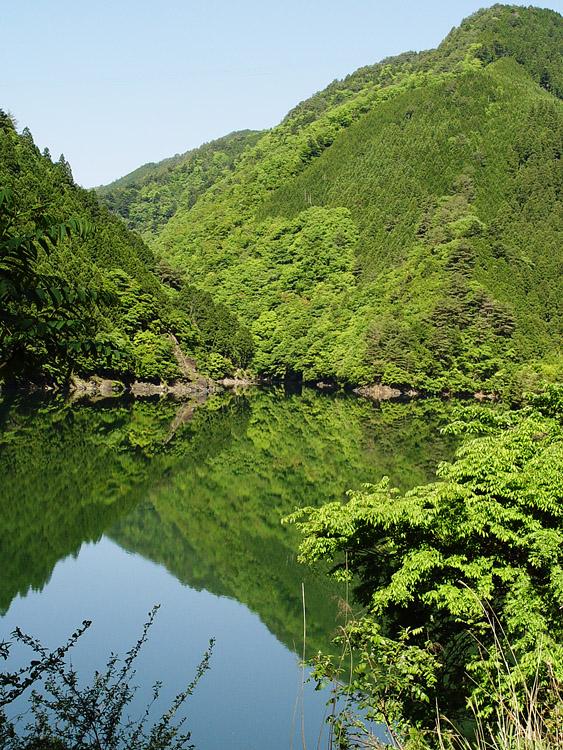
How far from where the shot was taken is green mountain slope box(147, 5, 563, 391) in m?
83.4

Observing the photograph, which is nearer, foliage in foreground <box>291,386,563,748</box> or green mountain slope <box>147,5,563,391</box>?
foliage in foreground <box>291,386,563,748</box>

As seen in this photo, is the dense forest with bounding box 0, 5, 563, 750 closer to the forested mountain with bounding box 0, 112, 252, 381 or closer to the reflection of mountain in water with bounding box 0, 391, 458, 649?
the reflection of mountain in water with bounding box 0, 391, 458, 649

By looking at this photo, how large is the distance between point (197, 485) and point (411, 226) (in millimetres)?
86187

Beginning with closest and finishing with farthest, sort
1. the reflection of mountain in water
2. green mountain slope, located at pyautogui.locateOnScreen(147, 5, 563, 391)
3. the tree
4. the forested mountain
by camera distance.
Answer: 1. the tree
2. the reflection of mountain in water
3. the forested mountain
4. green mountain slope, located at pyautogui.locateOnScreen(147, 5, 563, 391)

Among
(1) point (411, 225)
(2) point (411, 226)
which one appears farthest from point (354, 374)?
(1) point (411, 225)

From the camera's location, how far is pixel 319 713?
44.0 feet

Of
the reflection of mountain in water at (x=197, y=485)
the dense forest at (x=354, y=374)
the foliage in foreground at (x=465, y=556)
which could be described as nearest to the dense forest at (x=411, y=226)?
the dense forest at (x=354, y=374)

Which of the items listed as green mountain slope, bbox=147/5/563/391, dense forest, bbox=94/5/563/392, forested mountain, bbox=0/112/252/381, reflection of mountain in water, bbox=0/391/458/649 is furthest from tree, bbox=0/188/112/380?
green mountain slope, bbox=147/5/563/391

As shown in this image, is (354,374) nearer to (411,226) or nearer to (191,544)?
(411,226)

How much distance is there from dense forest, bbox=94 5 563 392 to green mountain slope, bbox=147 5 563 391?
0.27 meters

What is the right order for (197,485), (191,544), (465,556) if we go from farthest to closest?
(197,485), (191,544), (465,556)

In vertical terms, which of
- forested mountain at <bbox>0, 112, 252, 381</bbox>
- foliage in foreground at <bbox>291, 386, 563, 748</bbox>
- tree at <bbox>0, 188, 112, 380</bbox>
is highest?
forested mountain at <bbox>0, 112, 252, 381</bbox>

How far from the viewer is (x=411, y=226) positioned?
4390 inches

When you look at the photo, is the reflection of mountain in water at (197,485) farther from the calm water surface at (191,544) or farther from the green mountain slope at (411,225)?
the green mountain slope at (411,225)
